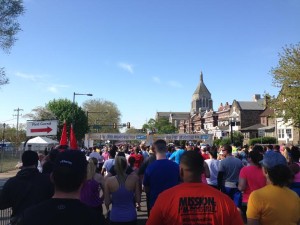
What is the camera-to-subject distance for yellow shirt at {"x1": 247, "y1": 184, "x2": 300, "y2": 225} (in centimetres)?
362

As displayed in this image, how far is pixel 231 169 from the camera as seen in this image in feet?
29.0

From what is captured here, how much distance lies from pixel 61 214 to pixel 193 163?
1250 mm

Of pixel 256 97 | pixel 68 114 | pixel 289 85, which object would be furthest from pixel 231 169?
pixel 256 97

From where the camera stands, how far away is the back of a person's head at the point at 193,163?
3.02 meters

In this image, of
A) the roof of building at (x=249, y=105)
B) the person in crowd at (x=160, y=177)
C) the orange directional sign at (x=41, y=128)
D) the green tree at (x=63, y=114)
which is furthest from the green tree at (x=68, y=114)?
the person in crowd at (x=160, y=177)

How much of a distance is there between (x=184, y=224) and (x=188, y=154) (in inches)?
24.7

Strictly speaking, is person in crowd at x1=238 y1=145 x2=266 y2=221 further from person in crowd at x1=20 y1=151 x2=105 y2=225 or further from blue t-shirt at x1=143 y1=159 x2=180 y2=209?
person in crowd at x1=20 y1=151 x2=105 y2=225

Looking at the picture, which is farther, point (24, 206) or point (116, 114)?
point (116, 114)

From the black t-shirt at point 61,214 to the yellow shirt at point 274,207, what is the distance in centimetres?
198

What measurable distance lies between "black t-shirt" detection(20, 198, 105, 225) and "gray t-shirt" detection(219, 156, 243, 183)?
691 cm

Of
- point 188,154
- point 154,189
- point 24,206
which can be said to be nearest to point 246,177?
point 154,189

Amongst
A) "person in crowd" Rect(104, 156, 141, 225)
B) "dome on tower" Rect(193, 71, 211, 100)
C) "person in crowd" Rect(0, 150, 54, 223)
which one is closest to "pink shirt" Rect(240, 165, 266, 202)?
"person in crowd" Rect(104, 156, 141, 225)

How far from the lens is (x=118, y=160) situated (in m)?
5.94

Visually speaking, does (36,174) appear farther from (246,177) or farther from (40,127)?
(40,127)
